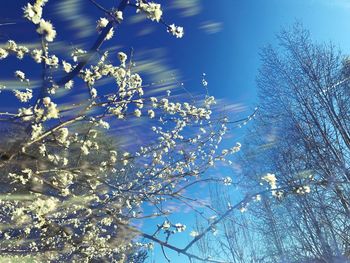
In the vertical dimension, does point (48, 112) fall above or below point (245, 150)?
below

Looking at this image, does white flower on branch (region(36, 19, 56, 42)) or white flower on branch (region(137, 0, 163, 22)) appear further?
white flower on branch (region(137, 0, 163, 22))

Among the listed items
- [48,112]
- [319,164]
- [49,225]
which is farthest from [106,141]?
[48,112]

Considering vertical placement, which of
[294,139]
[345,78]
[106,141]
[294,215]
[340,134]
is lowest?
[294,215]

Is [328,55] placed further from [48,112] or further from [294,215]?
[48,112]

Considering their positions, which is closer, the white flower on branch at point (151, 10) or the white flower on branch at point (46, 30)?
the white flower on branch at point (46, 30)

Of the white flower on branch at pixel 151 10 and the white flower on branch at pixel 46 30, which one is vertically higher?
the white flower on branch at pixel 151 10

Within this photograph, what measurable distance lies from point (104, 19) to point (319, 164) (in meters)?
7.36

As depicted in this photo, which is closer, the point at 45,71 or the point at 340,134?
the point at 45,71

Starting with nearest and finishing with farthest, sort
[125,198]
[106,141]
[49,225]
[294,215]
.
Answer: [49,225] → [125,198] → [294,215] → [106,141]

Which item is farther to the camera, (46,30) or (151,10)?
(151,10)

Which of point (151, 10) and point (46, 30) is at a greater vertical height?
point (151, 10)

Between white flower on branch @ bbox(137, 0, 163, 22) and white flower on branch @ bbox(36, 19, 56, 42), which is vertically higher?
white flower on branch @ bbox(137, 0, 163, 22)

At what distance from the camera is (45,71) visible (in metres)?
2.43

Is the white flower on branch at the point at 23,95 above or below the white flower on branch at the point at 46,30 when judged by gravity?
above
